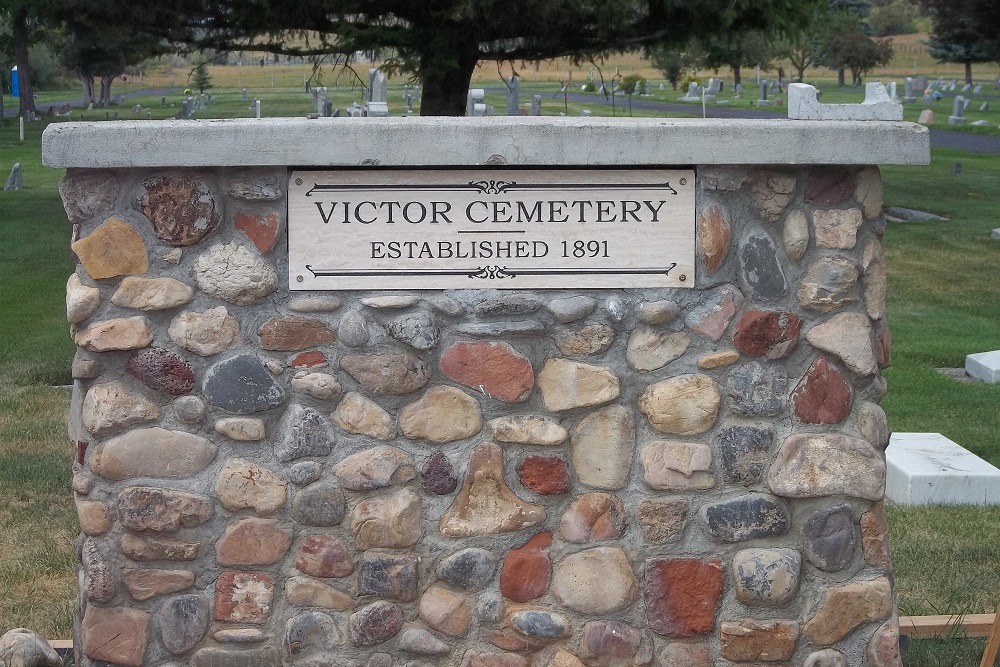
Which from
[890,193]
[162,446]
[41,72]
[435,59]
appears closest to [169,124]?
[162,446]

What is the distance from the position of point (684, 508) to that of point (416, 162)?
129 cm

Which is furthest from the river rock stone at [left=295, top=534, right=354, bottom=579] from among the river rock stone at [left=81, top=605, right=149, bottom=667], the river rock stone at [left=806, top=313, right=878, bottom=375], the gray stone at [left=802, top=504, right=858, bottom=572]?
the river rock stone at [left=806, top=313, right=878, bottom=375]

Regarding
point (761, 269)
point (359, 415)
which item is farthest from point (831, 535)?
point (359, 415)

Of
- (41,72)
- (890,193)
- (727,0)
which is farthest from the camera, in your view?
(41,72)

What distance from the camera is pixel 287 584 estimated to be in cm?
367

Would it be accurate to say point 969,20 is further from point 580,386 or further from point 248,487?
point 248,487

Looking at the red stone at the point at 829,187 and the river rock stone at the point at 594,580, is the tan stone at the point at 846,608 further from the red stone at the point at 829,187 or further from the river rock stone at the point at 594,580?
the red stone at the point at 829,187

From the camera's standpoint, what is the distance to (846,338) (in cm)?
366

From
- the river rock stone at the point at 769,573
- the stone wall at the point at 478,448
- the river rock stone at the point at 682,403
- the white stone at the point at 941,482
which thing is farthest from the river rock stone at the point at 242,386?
the white stone at the point at 941,482

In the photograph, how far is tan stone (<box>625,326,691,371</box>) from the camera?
143 inches

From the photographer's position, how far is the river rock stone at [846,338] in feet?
12.0

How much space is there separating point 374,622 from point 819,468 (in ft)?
4.59

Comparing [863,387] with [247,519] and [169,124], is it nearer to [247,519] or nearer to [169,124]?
[247,519]

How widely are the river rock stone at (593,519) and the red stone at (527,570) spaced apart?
70 millimetres
